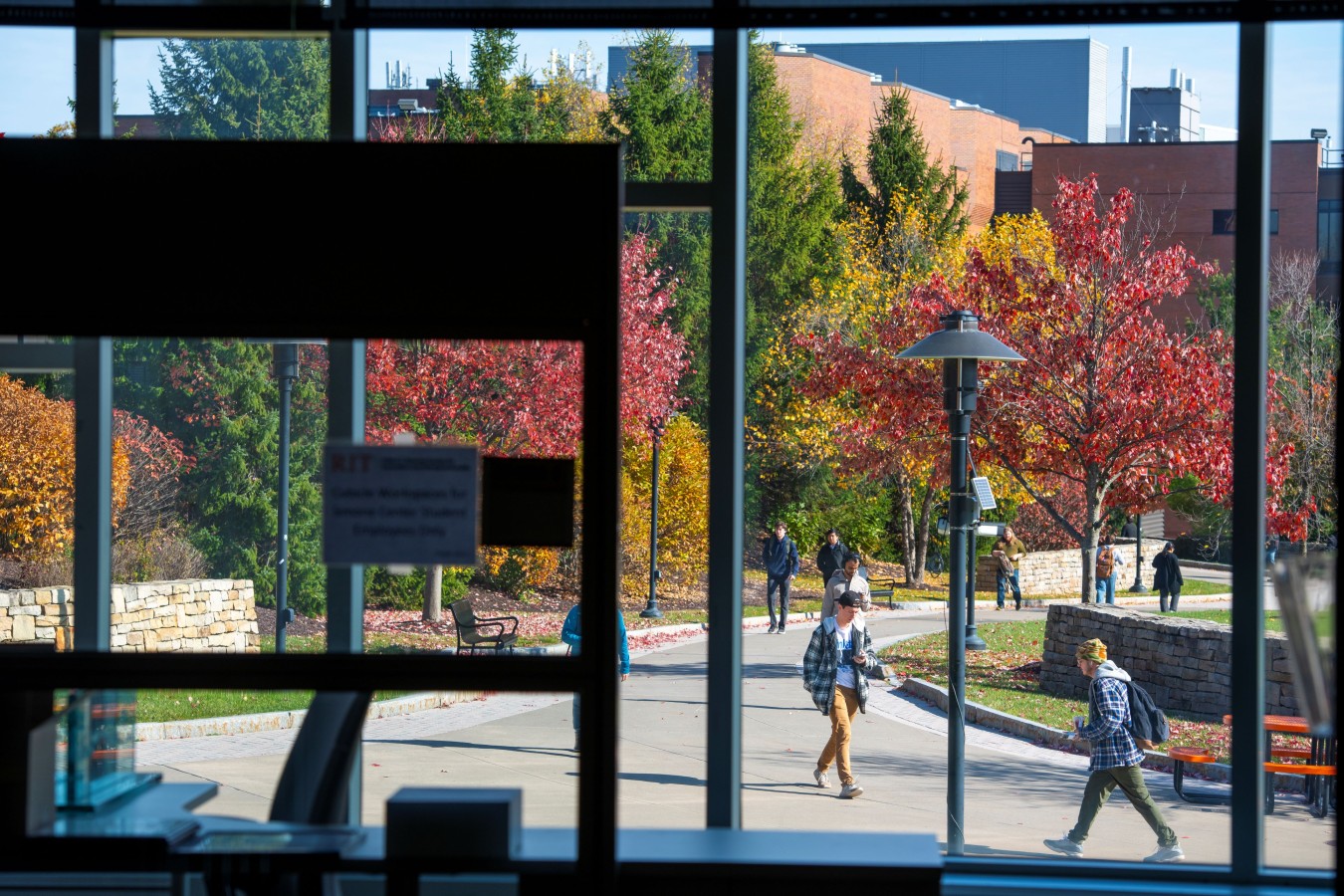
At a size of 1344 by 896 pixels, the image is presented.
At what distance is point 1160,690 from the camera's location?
30.0 feet

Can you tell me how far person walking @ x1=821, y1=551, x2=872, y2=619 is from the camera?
328 inches

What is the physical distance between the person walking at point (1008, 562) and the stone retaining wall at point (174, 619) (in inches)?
359

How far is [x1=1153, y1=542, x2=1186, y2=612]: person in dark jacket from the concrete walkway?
1.09m

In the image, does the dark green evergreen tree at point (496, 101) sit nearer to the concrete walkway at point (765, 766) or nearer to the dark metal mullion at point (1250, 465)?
the concrete walkway at point (765, 766)

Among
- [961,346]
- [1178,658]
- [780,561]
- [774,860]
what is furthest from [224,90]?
[1178,658]

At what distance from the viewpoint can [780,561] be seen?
6.53m

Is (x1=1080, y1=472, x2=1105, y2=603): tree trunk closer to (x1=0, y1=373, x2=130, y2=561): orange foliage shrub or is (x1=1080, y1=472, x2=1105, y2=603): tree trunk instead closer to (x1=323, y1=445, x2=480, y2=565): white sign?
(x1=0, y1=373, x2=130, y2=561): orange foliage shrub

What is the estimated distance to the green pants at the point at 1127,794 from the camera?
5922 millimetres

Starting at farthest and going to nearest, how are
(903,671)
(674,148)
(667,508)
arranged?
(903,671) < (674,148) < (667,508)

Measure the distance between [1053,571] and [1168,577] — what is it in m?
4.16

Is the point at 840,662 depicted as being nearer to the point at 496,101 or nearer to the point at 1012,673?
the point at 1012,673

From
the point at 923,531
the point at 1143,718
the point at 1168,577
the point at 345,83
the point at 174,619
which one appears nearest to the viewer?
the point at 174,619

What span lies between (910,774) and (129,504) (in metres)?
6.08

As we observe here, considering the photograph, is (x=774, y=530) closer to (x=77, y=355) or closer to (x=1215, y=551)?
(x=1215, y=551)
